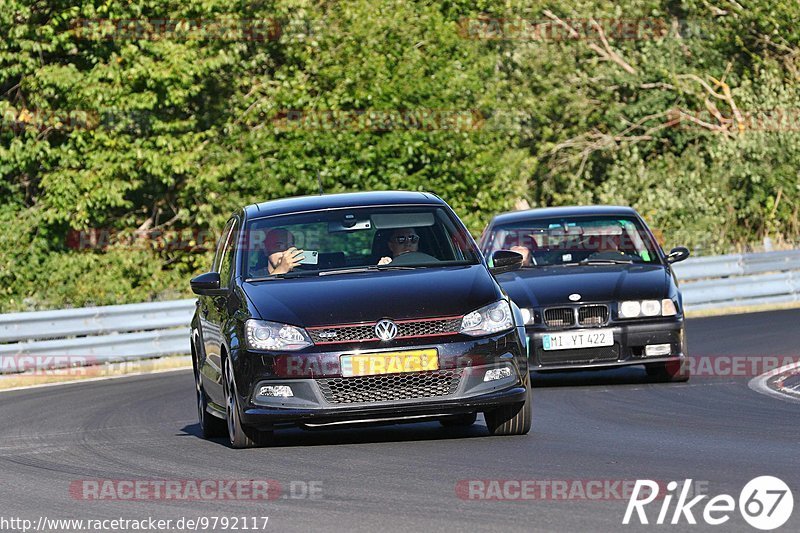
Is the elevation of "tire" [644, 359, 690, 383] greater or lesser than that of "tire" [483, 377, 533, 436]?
lesser

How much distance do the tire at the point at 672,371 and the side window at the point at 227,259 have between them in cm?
434

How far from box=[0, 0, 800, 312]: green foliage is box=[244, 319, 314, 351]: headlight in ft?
55.7

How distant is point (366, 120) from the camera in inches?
1342

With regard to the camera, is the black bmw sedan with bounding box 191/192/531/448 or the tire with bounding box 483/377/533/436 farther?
the tire with bounding box 483/377/533/436

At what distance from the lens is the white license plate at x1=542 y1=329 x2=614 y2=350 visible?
565 inches

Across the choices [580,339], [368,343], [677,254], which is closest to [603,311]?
[580,339]

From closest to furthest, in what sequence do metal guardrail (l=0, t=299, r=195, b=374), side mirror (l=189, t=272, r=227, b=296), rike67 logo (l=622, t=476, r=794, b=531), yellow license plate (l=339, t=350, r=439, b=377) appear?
rike67 logo (l=622, t=476, r=794, b=531)
yellow license plate (l=339, t=350, r=439, b=377)
side mirror (l=189, t=272, r=227, b=296)
metal guardrail (l=0, t=299, r=195, b=374)

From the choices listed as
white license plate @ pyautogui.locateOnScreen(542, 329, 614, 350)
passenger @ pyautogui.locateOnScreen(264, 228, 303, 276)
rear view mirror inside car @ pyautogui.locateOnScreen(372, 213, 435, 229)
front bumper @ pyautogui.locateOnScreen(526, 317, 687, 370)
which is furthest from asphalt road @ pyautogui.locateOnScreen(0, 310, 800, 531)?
rear view mirror inside car @ pyautogui.locateOnScreen(372, 213, 435, 229)

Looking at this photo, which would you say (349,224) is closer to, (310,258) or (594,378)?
(310,258)

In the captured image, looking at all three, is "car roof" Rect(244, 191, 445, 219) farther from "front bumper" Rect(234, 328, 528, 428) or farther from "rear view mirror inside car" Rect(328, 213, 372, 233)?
"front bumper" Rect(234, 328, 528, 428)

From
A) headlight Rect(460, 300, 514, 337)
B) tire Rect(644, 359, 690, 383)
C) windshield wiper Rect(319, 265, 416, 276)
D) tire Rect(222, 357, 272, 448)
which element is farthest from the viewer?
tire Rect(644, 359, 690, 383)

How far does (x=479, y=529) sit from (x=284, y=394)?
3.20 meters

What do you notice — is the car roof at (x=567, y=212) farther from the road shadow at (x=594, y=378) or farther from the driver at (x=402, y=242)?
the driver at (x=402, y=242)

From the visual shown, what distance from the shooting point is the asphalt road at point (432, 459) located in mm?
7512
